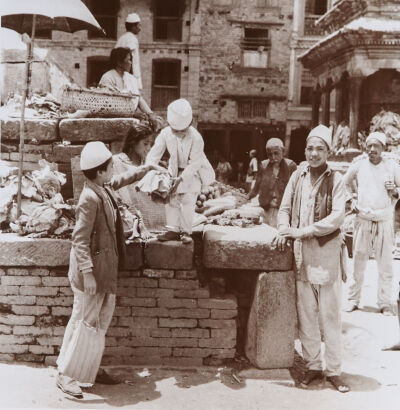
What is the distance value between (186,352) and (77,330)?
108 cm

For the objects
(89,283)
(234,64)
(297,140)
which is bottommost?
(89,283)

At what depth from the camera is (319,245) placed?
14.3 ft

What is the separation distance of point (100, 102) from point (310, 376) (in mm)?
3315

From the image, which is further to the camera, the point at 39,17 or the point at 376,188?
the point at 376,188

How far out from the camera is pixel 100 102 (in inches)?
229

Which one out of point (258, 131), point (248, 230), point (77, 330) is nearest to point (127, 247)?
point (77, 330)

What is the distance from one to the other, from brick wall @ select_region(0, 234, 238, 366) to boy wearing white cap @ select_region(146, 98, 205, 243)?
0.17m

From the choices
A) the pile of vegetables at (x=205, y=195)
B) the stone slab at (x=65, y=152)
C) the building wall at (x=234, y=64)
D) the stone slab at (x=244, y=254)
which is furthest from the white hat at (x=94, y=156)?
the building wall at (x=234, y=64)

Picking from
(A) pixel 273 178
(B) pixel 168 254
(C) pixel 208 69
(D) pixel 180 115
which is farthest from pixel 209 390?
(C) pixel 208 69

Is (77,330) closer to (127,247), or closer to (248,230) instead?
(127,247)

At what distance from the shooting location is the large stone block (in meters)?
4.62

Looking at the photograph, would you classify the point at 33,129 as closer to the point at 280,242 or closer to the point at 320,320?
the point at 280,242

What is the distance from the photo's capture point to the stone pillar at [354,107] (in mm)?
13008

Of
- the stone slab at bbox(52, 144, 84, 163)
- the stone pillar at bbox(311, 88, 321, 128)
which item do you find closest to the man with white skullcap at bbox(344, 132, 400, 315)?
the stone slab at bbox(52, 144, 84, 163)
